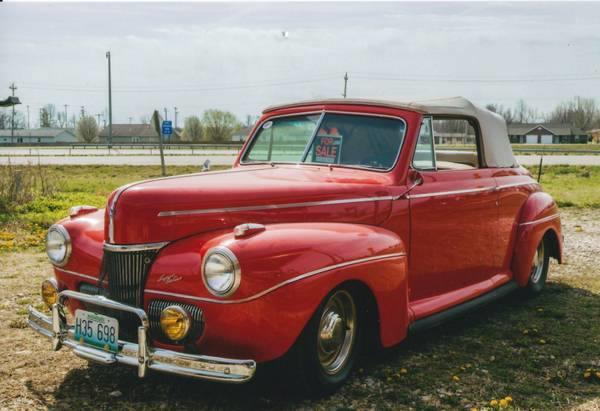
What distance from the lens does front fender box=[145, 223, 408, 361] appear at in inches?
129

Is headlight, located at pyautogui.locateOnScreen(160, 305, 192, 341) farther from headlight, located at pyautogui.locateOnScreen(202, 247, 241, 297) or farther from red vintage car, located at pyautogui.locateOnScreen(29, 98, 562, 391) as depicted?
headlight, located at pyautogui.locateOnScreen(202, 247, 241, 297)

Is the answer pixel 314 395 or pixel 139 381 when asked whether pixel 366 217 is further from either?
pixel 139 381

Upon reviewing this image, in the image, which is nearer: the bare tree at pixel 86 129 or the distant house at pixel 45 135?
the bare tree at pixel 86 129

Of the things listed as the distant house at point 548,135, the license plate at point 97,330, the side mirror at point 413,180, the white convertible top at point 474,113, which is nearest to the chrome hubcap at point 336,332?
the side mirror at point 413,180

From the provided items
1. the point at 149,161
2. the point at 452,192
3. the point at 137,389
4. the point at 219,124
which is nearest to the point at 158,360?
the point at 137,389

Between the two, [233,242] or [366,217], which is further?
[366,217]

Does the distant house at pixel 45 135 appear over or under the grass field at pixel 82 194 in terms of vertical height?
under

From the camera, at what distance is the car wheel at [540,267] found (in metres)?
6.44

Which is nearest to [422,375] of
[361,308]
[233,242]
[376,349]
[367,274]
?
[376,349]

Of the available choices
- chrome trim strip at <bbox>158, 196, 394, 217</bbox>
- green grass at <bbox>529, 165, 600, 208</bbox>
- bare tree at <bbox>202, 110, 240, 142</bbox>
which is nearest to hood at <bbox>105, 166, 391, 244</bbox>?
chrome trim strip at <bbox>158, 196, 394, 217</bbox>

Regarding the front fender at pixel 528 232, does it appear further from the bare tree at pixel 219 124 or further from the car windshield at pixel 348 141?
the bare tree at pixel 219 124

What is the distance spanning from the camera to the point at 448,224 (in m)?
4.86

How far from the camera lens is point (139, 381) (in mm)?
4062

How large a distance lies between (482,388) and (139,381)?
2229 millimetres
